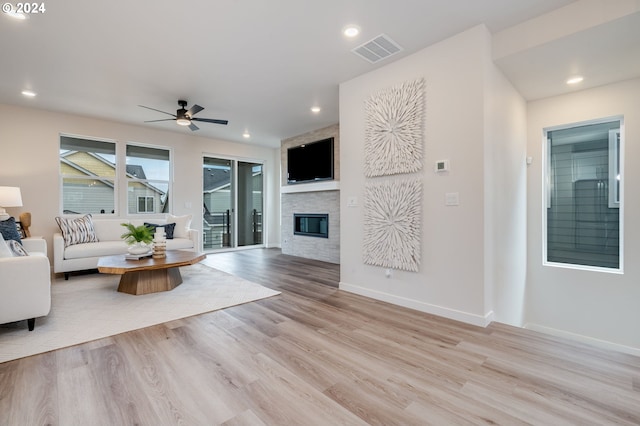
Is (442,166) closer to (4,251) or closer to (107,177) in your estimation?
(4,251)

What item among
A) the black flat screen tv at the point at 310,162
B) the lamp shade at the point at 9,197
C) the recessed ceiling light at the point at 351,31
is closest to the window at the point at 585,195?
the recessed ceiling light at the point at 351,31

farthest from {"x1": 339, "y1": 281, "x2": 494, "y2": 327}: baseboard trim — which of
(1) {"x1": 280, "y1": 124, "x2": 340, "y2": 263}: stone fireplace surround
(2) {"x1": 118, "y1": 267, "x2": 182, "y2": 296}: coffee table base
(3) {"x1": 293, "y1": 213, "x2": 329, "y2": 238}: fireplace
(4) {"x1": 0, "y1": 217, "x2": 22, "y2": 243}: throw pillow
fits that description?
(4) {"x1": 0, "y1": 217, "x2": 22, "y2": 243}: throw pillow

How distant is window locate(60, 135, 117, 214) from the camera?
5.21 m

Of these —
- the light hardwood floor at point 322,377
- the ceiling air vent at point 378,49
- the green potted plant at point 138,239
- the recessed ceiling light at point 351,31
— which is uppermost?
the recessed ceiling light at point 351,31

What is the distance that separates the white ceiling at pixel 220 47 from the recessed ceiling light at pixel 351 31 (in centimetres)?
5

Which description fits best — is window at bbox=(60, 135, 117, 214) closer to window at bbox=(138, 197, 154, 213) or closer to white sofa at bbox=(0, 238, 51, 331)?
window at bbox=(138, 197, 154, 213)

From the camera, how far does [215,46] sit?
2.99 meters

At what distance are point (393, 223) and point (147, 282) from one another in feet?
10.0

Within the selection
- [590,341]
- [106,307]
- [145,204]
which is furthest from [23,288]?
[590,341]

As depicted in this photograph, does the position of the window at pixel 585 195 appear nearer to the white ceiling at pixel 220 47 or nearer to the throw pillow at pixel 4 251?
the white ceiling at pixel 220 47

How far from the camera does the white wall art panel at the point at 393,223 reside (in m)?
3.04

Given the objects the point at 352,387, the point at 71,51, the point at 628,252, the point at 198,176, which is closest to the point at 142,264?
the point at 71,51

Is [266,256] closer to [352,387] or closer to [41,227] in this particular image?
[41,227]

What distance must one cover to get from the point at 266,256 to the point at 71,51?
4.59 m
